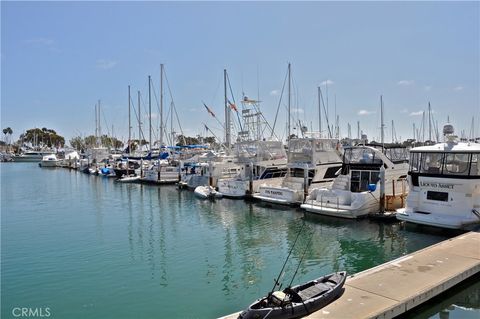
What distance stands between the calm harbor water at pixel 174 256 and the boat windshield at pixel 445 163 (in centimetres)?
309

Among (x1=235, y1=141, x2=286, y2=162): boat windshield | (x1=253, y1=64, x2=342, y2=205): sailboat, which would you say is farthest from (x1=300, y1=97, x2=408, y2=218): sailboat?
(x1=235, y1=141, x2=286, y2=162): boat windshield

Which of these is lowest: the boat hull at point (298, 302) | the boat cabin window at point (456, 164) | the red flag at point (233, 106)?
the boat hull at point (298, 302)

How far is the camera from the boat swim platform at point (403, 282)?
25.3 ft

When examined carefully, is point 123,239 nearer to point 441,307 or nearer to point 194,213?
point 194,213

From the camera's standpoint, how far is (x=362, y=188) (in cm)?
2245

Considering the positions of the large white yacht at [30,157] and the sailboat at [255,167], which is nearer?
the sailboat at [255,167]

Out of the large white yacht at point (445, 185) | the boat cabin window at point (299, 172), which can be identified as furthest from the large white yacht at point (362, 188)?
the boat cabin window at point (299, 172)

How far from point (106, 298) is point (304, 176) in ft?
58.6

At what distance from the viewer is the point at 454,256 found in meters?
11.4

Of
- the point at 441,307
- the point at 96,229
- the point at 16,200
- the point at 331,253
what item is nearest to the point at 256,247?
the point at 331,253

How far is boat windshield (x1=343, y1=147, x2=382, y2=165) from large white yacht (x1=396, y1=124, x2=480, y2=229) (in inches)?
166

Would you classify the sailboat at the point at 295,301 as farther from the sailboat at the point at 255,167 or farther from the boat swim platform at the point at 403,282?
the sailboat at the point at 255,167

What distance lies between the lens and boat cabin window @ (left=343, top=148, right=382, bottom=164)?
886 inches

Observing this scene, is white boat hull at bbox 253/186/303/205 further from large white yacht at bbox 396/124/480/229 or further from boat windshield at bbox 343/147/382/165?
large white yacht at bbox 396/124/480/229
